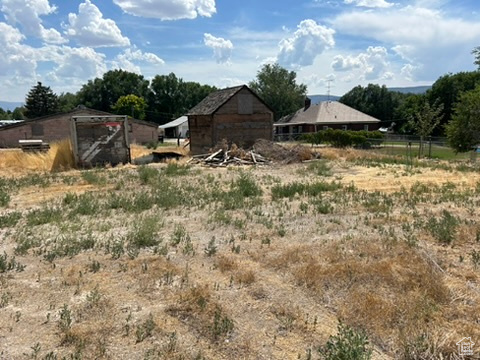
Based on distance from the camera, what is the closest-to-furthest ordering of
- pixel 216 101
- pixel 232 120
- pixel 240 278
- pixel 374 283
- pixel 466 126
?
pixel 374 283
pixel 240 278
pixel 232 120
pixel 216 101
pixel 466 126

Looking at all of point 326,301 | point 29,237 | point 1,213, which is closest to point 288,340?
point 326,301

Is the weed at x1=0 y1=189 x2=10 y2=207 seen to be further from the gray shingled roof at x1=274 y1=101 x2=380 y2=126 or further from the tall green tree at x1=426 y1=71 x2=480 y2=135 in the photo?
the tall green tree at x1=426 y1=71 x2=480 y2=135

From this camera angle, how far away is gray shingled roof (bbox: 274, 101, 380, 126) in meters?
56.9

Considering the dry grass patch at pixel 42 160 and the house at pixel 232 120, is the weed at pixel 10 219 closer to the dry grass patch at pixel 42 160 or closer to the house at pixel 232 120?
the dry grass patch at pixel 42 160

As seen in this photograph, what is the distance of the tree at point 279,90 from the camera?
2992 inches

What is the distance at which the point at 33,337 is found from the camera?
4023mm

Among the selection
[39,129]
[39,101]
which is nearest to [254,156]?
[39,129]

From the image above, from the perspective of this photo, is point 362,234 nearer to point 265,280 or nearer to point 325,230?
point 325,230

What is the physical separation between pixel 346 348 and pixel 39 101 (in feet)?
289

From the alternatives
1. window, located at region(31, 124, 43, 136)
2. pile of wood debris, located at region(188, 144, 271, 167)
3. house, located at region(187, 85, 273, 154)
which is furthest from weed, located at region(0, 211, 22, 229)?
window, located at region(31, 124, 43, 136)

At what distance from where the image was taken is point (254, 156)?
2389 cm

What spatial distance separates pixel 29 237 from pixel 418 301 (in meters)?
6.82

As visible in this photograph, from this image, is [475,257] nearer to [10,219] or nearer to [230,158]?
[10,219]

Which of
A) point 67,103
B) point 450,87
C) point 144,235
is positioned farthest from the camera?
point 67,103
